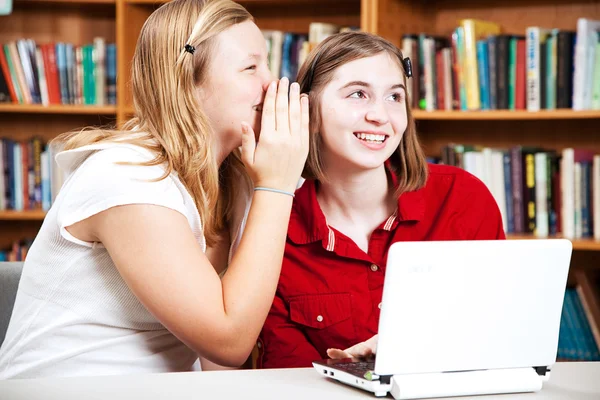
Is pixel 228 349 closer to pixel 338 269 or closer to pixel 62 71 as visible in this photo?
pixel 338 269

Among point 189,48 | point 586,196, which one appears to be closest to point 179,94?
point 189,48

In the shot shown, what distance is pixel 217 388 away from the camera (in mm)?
1005

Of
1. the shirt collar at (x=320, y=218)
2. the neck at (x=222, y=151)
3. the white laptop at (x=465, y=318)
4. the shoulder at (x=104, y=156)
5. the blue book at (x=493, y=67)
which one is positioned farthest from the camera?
the blue book at (x=493, y=67)

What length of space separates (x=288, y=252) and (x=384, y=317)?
2.25 feet

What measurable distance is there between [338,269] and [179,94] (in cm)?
51

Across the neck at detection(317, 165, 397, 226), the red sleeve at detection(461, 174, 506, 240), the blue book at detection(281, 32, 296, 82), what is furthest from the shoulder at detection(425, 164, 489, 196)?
the blue book at detection(281, 32, 296, 82)

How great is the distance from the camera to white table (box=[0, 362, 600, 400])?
3.21 feet

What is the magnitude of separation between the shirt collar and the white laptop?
0.57 meters

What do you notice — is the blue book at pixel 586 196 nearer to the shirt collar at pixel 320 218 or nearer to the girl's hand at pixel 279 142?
the shirt collar at pixel 320 218

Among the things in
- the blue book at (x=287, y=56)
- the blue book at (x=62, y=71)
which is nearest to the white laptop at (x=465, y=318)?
the blue book at (x=287, y=56)

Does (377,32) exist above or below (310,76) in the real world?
above

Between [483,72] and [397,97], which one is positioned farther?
[483,72]

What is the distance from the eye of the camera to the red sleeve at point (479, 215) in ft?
5.40

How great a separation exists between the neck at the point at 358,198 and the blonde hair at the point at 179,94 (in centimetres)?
35
